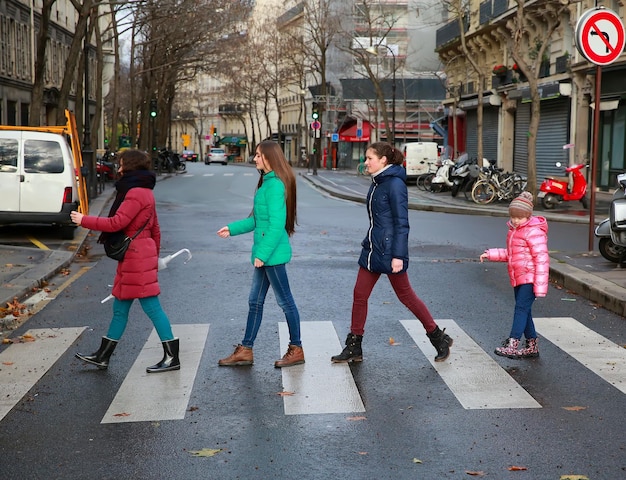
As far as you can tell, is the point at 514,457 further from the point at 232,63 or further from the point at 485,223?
the point at 232,63

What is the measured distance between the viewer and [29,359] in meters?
7.61

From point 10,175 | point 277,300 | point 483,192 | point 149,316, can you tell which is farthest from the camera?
point 483,192

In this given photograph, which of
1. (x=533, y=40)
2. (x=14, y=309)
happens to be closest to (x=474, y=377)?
(x=14, y=309)

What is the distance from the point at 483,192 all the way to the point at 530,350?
817 inches

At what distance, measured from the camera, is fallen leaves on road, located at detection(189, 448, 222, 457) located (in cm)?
516

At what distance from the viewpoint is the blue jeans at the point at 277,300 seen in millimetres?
7320

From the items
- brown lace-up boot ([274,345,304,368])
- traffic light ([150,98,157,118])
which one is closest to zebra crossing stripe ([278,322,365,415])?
brown lace-up boot ([274,345,304,368])

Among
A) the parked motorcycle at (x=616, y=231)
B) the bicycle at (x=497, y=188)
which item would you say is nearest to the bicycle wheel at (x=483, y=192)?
the bicycle at (x=497, y=188)

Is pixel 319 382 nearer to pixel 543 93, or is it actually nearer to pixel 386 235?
pixel 386 235

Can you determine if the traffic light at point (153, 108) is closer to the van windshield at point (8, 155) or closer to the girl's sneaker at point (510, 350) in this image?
the van windshield at point (8, 155)

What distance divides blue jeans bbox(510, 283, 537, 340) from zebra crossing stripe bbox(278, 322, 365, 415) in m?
1.35

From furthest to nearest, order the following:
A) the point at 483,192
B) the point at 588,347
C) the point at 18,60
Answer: the point at 18,60
the point at 483,192
the point at 588,347

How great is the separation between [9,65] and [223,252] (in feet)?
93.6

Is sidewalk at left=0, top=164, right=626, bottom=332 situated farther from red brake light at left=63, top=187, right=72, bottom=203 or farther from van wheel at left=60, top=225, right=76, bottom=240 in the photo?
red brake light at left=63, top=187, right=72, bottom=203
